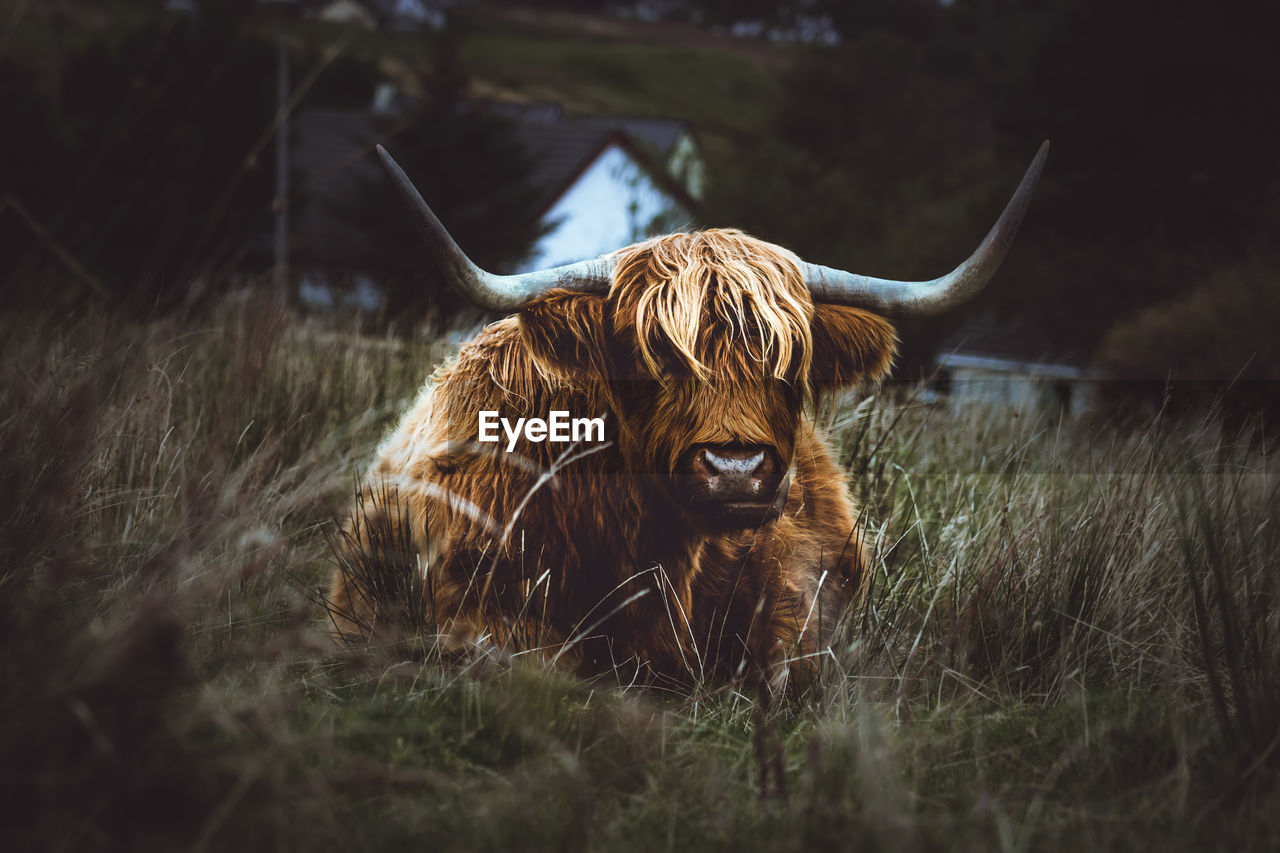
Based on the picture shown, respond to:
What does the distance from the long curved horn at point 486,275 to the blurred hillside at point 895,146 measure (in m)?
0.86

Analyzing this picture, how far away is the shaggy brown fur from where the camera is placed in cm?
257

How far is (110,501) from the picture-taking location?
2877 millimetres

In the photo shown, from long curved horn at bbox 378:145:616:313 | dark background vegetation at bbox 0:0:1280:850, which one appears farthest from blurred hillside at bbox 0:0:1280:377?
long curved horn at bbox 378:145:616:313

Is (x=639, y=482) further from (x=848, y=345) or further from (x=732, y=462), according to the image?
(x=848, y=345)

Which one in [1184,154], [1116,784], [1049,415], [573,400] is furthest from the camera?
[1184,154]

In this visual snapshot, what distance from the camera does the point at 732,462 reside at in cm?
233

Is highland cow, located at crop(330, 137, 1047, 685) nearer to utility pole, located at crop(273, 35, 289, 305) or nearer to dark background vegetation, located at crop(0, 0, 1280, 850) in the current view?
dark background vegetation, located at crop(0, 0, 1280, 850)

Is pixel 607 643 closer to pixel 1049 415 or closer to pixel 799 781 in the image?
pixel 799 781

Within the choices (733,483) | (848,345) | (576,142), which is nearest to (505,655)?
(733,483)

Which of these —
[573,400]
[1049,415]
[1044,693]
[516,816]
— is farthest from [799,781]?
[1049,415]

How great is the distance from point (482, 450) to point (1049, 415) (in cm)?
298

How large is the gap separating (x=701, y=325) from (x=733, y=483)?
0.52 m

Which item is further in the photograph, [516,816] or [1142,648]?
[1142,648]

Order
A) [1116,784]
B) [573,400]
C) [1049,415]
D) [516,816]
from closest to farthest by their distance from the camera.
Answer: [516,816], [1116,784], [573,400], [1049,415]
